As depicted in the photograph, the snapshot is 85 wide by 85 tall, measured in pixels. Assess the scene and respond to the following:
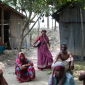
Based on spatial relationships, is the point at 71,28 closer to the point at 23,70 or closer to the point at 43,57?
the point at 43,57

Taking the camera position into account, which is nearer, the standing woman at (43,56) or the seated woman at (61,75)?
the seated woman at (61,75)

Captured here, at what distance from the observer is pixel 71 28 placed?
24.3 feet

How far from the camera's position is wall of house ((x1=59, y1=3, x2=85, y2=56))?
734cm

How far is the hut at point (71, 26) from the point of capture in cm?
732

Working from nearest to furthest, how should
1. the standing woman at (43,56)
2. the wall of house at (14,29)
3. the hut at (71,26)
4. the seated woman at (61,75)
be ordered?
the seated woman at (61,75), the standing woman at (43,56), the hut at (71,26), the wall of house at (14,29)

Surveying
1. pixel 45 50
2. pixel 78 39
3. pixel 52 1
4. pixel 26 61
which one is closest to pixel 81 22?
pixel 78 39

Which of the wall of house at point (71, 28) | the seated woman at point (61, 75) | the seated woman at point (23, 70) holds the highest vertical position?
the wall of house at point (71, 28)

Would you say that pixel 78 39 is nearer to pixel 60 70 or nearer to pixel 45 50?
pixel 45 50

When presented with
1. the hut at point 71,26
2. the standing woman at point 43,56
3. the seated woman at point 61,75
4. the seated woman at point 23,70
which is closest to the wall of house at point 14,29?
the hut at point 71,26

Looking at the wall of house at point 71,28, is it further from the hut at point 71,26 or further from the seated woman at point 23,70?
the seated woman at point 23,70

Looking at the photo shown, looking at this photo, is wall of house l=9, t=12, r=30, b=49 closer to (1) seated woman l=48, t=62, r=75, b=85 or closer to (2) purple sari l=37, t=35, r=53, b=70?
(2) purple sari l=37, t=35, r=53, b=70

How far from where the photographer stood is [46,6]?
8102mm

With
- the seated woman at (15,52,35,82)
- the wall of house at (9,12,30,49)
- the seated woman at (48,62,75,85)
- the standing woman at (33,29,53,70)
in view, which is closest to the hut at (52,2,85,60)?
the standing woman at (33,29,53,70)

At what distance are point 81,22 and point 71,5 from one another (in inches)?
41.0
